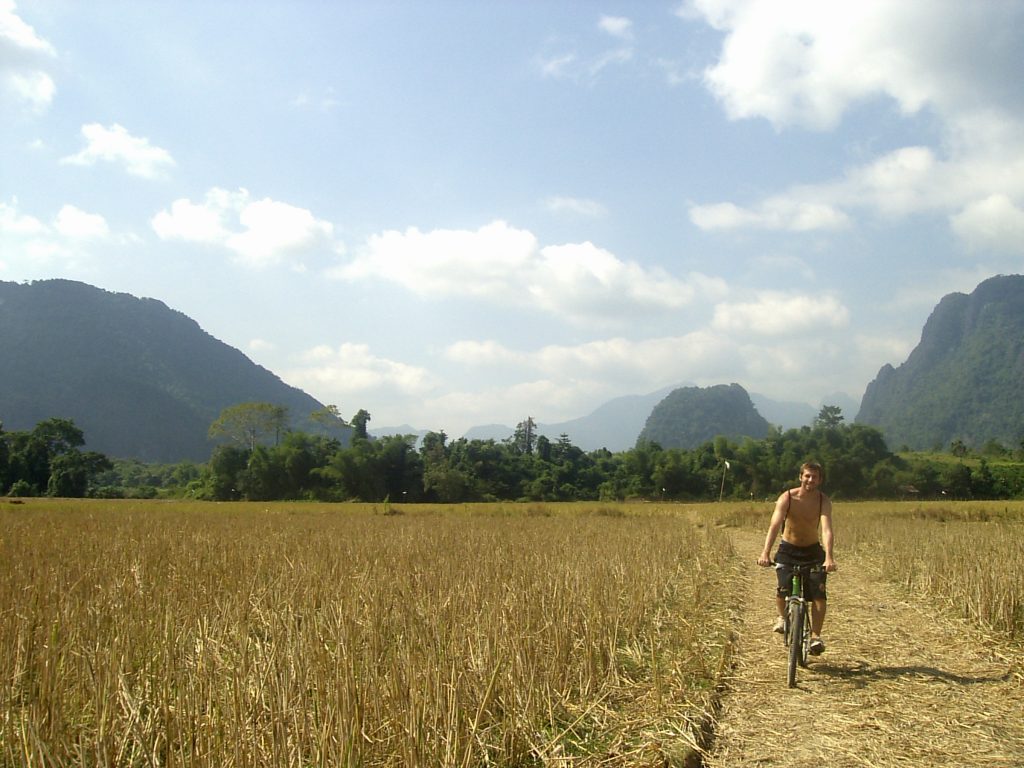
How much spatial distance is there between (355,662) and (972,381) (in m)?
186

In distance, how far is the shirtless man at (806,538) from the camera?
658 cm

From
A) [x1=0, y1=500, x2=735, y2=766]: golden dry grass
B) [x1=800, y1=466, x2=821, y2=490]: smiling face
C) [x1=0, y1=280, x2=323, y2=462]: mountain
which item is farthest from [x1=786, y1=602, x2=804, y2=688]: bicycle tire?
[x1=0, y1=280, x2=323, y2=462]: mountain

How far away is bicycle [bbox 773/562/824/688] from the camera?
5.91 meters

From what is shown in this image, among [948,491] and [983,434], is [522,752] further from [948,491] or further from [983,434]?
[983,434]

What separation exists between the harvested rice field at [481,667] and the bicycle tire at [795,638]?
12 cm

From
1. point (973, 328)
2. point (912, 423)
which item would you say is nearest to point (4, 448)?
point (912, 423)

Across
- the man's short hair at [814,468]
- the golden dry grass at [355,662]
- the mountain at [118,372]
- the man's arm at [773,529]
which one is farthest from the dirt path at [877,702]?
the mountain at [118,372]

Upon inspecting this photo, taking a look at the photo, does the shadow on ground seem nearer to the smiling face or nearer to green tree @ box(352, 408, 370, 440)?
the smiling face

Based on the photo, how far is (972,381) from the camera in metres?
156

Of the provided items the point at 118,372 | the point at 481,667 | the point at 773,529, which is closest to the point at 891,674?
the point at 773,529

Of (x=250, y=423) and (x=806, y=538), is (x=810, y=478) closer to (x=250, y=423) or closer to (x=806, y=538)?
(x=806, y=538)

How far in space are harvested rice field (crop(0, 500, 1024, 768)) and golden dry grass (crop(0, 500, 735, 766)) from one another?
0.02 m

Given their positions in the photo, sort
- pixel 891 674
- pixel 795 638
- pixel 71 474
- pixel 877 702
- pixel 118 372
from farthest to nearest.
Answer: pixel 118 372 → pixel 71 474 → pixel 891 674 → pixel 795 638 → pixel 877 702

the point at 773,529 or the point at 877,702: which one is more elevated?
the point at 773,529
